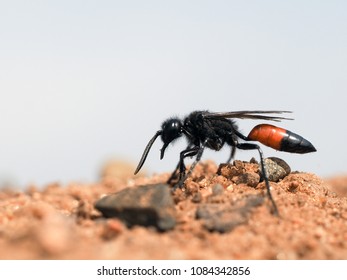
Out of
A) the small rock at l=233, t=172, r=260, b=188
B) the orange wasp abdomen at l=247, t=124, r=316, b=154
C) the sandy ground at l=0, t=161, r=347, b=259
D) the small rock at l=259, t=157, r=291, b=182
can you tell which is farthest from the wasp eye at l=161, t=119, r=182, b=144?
the small rock at l=259, t=157, r=291, b=182

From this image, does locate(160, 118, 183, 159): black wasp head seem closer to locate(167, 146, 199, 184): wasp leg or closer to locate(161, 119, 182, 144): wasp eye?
locate(161, 119, 182, 144): wasp eye

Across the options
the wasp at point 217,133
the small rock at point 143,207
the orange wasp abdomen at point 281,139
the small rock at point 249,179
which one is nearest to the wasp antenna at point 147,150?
the wasp at point 217,133

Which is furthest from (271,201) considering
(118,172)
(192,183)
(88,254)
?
(118,172)

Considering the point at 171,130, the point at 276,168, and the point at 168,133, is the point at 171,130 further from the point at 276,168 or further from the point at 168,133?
the point at 276,168

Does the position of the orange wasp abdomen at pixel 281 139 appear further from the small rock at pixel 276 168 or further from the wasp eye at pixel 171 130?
the wasp eye at pixel 171 130

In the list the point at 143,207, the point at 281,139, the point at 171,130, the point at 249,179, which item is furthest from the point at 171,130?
the point at 143,207

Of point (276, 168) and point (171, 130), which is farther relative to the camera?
point (276, 168)
